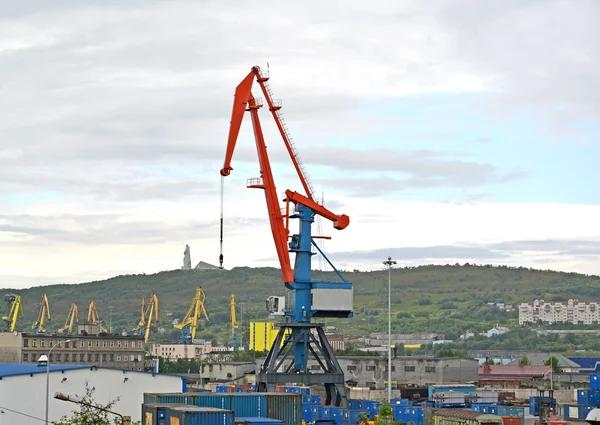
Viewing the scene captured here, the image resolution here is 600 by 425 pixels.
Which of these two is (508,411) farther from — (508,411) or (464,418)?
(464,418)

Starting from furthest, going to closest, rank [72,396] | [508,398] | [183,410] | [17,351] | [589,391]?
[17,351], [508,398], [589,391], [72,396], [183,410]

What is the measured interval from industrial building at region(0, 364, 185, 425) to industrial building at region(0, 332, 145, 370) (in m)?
77.9

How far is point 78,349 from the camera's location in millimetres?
184750

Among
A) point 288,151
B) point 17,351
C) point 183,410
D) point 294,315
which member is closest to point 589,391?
point 294,315

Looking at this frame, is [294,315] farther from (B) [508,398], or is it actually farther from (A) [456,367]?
(A) [456,367]

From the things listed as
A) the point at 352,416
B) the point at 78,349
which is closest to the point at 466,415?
the point at 352,416

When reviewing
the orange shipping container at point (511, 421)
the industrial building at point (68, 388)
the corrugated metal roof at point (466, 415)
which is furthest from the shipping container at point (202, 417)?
the orange shipping container at point (511, 421)

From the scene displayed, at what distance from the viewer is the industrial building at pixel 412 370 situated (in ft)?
579

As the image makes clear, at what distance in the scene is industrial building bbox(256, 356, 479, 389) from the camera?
176625 millimetres

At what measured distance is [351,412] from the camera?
102375 mm

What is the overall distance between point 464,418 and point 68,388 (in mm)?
32900

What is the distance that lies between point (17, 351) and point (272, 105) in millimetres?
79574

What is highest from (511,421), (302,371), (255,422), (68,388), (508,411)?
(302,371)

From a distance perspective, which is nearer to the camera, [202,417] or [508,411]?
[202,417]
